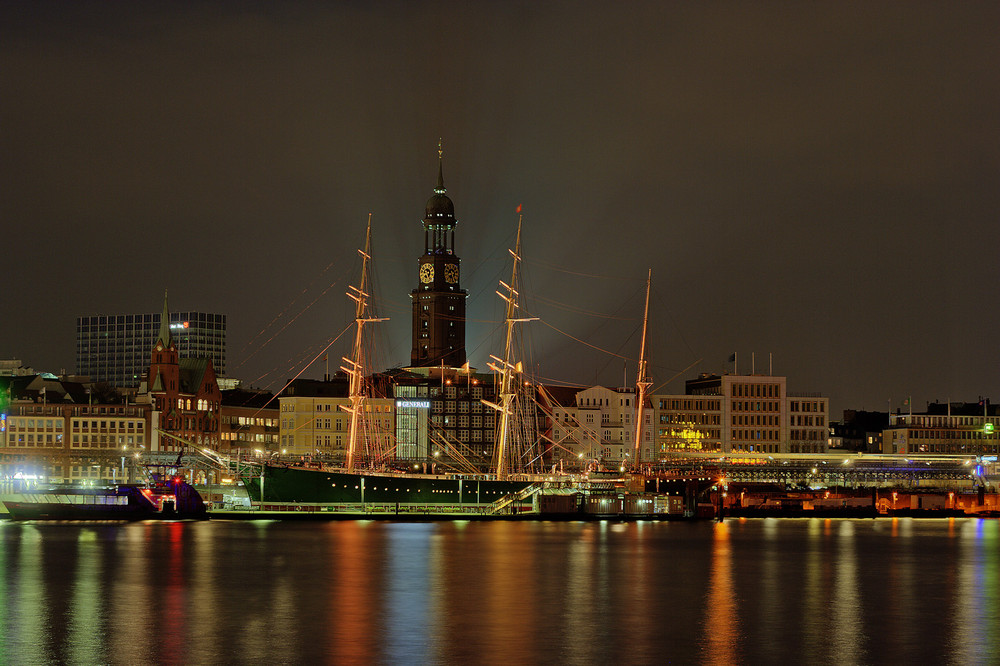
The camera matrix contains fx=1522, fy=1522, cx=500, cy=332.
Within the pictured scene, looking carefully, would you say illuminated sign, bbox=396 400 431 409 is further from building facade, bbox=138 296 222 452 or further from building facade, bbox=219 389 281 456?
building facade, bbox=138 296 222 452

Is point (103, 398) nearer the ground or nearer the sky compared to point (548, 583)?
nearer the sky

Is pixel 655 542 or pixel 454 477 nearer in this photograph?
pixel 655 542

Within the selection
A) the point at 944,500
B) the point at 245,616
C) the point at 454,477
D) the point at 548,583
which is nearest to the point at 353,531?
the point at 454,477

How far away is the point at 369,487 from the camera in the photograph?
5325 inches

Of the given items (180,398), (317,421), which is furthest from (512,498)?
(180,398)

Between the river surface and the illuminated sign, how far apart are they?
8740 centimetres

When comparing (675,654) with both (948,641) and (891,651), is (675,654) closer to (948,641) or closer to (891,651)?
(891,651)

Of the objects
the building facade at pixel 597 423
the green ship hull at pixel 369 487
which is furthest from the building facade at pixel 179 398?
the green ship hull at pixel 369 487

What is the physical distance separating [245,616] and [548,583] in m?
16.6

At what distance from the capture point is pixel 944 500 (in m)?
172

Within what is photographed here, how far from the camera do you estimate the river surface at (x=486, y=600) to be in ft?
143

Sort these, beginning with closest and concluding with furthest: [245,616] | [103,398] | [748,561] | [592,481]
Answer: [245,616] < [748,561] < [592,481] < [103,398]

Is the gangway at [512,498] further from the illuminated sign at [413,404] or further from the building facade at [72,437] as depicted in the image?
the building facade at [72,437]

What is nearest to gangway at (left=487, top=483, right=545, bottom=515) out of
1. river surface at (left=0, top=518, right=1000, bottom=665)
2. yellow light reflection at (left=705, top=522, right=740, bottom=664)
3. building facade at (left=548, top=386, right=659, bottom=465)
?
river surface at (left=0, top=518, right=1000, bottom=665)
